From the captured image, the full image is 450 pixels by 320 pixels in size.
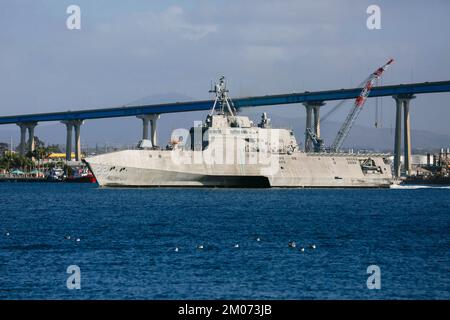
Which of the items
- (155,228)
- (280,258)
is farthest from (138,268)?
(155,228)

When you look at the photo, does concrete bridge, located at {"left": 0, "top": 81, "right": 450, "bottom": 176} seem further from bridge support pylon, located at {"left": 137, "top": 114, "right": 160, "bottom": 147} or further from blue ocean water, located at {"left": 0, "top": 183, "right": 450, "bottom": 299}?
blue ocean water, located at {"left": 0, "top": 183, "right": 450, "bottom": 299}

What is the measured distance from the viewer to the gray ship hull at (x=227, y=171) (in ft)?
356

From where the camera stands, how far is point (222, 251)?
47.6 meters

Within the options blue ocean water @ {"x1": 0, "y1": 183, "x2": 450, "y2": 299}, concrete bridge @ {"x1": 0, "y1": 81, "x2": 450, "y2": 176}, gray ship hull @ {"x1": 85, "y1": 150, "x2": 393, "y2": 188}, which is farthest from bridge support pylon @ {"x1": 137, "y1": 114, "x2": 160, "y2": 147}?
blue ocean water @ {"x1": 0, "y1": 183, "x2": 450, "y2": 299}

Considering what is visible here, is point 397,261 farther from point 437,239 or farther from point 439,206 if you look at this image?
point 439,206

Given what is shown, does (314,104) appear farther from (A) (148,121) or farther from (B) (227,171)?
(B) (227,171)

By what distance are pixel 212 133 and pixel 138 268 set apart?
71.9 m

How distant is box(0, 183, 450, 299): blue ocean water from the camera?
3625 centimetres

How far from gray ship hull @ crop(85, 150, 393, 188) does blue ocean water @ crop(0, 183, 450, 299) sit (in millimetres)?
25095

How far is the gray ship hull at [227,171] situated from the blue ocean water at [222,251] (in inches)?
988

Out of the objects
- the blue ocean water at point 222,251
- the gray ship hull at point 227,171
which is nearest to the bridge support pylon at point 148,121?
the gray ship hull at point 227,171

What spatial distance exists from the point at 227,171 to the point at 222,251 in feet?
215

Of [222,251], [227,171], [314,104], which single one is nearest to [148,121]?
[314,104]

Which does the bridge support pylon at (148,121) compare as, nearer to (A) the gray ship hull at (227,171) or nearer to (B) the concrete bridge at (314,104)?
(B) the concrete bridge at (314,104)
